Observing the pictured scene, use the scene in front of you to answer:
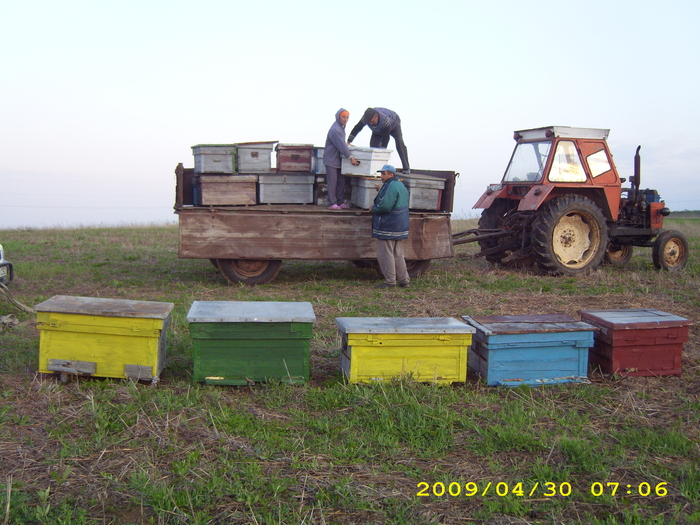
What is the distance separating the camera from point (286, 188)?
9719mm

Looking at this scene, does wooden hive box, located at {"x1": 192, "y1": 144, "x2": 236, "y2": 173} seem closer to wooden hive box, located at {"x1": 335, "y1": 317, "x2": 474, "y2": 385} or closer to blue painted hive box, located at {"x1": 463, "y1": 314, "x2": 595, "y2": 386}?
wooden hive box, located at {"x1": 335, "y1": 317, "x2": 474, "y2": 385}

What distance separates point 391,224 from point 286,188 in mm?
1770

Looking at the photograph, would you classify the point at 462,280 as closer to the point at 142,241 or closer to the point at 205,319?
the point at 205,319

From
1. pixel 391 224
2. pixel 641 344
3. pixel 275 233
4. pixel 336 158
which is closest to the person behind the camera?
pixel 641 344

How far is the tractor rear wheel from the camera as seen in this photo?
1026 centimetres

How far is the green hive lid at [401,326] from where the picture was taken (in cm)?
492

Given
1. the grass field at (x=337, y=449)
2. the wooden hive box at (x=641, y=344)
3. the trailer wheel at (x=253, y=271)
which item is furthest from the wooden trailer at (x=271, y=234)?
the wooden hive box at (x=641, y=344)

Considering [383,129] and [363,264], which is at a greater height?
[383,129]

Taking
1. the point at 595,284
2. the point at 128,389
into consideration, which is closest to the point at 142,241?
the point at 595,284

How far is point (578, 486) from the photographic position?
3.61 meters

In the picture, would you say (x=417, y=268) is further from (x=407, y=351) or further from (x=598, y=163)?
(x=407, y=351)

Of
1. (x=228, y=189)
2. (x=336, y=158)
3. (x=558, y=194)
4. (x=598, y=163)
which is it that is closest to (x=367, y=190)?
(x=336, y=158)

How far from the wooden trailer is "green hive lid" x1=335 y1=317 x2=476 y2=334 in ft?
13.6
